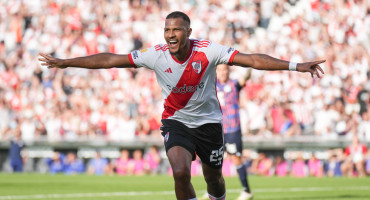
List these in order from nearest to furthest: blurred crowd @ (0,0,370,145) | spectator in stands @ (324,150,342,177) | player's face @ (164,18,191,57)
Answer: player's face @ (164,18,191,57)
spectator in stands @ (324,150,342,177)
blurred crowd @ (0,0,370,145)

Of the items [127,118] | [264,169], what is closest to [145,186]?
[264,169]

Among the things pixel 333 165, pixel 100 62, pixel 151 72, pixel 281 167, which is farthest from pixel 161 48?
pixel 151 72

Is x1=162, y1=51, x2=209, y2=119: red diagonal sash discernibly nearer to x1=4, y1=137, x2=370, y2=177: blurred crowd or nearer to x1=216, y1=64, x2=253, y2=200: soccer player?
x1=216, y1=64, x2=253, y2=200: soccer player

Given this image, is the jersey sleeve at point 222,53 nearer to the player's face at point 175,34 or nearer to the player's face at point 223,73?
the player's face at point 175,34

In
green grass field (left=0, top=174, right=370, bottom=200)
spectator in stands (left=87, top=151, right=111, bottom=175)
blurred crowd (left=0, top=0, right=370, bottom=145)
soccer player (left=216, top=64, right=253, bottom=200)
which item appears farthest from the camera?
spectator in stands (left=87, top=151, right=111, bottom=175)

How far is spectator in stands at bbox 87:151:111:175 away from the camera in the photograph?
2517 cm

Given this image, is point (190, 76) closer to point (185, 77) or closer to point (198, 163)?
point (185, 77)

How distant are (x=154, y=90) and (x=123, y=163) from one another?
129 inches

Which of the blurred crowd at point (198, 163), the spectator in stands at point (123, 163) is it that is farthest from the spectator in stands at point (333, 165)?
the spectator in stands at point (123, 163)

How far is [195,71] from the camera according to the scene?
27.3 ft

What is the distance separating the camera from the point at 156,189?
16.5 metres

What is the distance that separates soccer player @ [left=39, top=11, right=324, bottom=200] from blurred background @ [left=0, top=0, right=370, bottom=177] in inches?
511

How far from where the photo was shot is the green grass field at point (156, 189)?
14281 mm

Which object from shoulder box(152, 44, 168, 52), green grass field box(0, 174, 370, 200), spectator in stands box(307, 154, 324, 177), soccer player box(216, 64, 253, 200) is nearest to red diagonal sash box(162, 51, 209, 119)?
shoulder box(152, 44, 168, 52)
